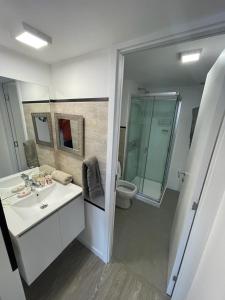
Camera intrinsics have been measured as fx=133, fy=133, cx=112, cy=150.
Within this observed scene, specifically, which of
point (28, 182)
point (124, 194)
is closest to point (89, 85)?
point (28, 182)

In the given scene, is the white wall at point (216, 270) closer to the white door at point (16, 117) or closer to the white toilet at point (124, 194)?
the white toilet at point (124, 194)

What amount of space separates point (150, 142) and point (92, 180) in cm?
224

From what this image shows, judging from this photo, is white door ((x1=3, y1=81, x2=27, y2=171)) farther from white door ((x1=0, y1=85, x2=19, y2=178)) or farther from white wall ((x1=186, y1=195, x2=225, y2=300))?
white wall ((x1=186, y1=195, x2=225, y2=300))

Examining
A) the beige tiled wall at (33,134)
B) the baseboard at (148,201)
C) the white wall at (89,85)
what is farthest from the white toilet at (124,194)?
the beige tiled wall at (33,134)

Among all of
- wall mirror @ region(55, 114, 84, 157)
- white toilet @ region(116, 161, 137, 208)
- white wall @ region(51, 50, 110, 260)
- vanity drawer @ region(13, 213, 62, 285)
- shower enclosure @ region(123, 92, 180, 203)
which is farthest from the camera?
shower enclosure @ region(123, 92, 180, 203)

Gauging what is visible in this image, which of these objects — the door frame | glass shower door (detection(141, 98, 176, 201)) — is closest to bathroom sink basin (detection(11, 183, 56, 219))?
the door frame

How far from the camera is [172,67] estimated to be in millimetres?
1635

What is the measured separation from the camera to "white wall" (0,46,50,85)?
114cm

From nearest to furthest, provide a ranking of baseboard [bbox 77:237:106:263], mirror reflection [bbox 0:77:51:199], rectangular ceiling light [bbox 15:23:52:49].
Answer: rectangular ceiling light [bbox 15:23:52:49] → mirror reflection [bbox 0:77:51:199] → baseboard [bbox 77:237:106:263]

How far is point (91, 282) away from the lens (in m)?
1.39

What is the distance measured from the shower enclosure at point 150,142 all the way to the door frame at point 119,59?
61.5 inches

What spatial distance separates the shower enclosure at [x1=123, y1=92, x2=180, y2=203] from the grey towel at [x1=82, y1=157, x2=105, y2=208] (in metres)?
1.53

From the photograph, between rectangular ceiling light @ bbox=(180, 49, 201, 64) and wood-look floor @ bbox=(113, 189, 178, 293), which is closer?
rectangular ceiling light @ bbox=(180, 49, 201, 64)

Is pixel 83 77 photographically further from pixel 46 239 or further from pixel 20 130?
pixel 46 239
